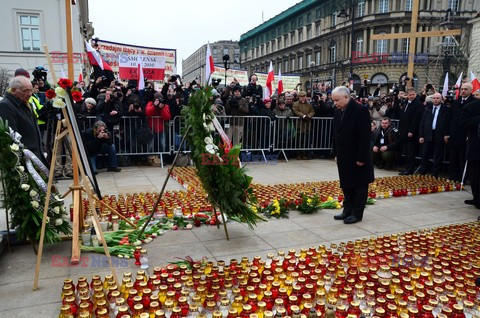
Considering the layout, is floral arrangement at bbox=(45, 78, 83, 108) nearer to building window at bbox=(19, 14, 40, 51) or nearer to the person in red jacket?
the person in red jacket

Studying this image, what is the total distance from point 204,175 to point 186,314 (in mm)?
2076

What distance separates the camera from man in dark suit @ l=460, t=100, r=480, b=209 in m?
6.48

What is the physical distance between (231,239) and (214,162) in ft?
3.56

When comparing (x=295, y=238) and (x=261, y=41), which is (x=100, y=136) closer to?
(x=295, y=238)

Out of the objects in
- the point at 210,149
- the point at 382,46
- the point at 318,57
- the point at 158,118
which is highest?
the point at 318,57

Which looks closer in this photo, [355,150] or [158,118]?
[355,150]

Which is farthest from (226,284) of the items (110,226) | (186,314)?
(110,226)

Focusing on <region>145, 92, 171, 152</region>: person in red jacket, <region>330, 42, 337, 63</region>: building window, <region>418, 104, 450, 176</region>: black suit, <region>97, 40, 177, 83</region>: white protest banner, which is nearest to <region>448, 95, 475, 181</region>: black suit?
<region>418, 104, 450, 176</region>: black suit

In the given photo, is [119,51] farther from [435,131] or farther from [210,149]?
[435,131]

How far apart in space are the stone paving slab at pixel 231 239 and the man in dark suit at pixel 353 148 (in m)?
0.45

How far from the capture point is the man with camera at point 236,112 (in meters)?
10.9

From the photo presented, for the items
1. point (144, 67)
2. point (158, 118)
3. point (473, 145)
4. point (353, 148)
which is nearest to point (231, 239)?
point (353, 148)

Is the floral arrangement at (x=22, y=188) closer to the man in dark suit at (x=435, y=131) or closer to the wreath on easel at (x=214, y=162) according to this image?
the wreath on easel at (x=214, y=162)

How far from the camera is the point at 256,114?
37.3 ft
